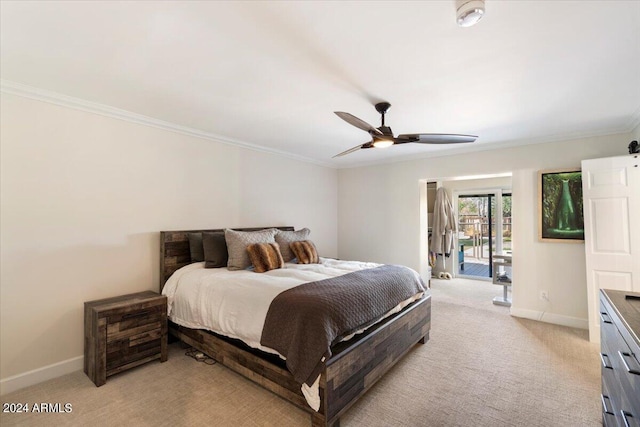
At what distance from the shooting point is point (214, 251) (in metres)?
3.14

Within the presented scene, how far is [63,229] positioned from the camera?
8.32ft

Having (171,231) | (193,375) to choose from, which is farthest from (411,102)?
(193,375)

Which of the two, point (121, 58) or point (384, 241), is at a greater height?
point (121, 58)

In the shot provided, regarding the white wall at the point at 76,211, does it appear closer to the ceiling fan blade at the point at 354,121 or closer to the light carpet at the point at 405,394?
the light carpet at the point at 405,394

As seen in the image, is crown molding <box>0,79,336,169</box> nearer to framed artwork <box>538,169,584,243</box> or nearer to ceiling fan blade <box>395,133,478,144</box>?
ceiling fan blade <box>395,133,478,144</box>

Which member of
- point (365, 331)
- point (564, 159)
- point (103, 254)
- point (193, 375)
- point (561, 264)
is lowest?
point (193, 375)

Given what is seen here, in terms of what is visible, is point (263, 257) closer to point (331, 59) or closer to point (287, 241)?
point (287, 241)

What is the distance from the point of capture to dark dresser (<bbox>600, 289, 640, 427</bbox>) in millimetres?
1156

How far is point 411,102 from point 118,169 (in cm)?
300

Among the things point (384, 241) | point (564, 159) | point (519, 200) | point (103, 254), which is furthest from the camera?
point (384, 241)

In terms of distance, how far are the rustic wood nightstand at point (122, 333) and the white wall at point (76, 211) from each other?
0.87 feet

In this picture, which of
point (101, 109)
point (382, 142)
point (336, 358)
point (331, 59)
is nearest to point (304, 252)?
point (382, 142)

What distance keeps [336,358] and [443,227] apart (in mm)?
5231

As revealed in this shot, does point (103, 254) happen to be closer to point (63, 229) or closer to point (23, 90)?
point (63, 229)
